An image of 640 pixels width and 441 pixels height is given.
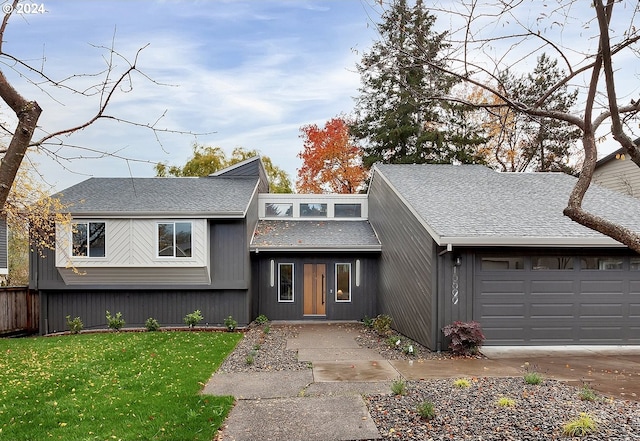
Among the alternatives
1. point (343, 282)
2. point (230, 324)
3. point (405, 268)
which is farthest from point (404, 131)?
point (230, 324)

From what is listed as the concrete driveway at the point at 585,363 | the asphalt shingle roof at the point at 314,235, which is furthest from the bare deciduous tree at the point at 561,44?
the asphalt shingle roof at the point at 314,235

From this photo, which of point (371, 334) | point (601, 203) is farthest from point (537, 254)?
point (371, 334)

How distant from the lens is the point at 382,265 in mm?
13430

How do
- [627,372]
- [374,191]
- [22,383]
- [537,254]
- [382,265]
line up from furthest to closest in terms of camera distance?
[374,191], [382,265], [537,254], [627,372], [22,383]

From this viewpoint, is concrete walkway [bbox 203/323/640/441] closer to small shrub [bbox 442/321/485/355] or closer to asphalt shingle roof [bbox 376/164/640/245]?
small shrub [bbox 442/321/485/355]

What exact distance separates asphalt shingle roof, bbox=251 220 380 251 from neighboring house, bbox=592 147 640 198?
976 cm

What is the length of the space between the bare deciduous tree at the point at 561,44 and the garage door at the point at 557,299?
17.1 ft

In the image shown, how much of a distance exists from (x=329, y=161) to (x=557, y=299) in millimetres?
17341

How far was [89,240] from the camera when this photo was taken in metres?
12.1

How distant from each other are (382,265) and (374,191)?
8.91 feet

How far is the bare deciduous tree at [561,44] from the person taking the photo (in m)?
3.99

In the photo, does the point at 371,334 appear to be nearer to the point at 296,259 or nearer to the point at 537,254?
the point at 296,259

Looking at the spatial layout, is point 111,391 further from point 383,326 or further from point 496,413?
point 383,326

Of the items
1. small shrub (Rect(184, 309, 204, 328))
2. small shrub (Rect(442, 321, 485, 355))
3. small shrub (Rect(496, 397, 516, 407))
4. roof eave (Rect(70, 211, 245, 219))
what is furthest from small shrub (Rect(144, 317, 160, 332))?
small shrub (Rect(496, 397, 516, 407))
